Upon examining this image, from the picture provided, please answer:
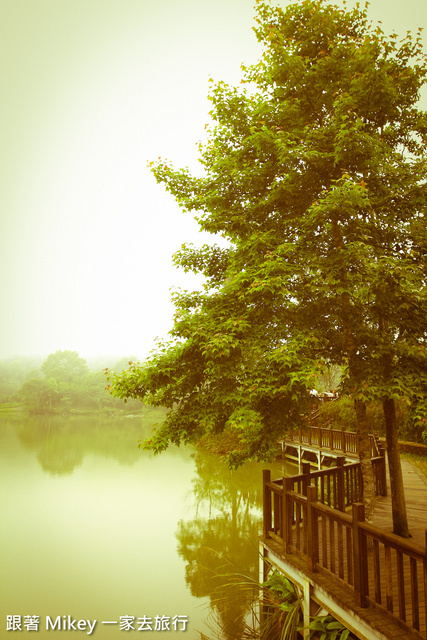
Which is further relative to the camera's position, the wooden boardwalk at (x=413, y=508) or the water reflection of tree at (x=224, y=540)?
the water reflection of tree at (x=224, y=540)

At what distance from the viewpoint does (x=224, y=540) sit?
48.9 ft

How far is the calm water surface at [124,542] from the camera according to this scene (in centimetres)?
1086

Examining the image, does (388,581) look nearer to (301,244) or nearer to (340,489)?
(340,489)

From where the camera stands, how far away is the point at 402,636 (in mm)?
3875

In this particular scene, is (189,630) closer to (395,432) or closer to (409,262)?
(395,432)

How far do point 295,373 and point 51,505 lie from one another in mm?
19723

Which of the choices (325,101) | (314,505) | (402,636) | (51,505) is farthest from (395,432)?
(51,505)

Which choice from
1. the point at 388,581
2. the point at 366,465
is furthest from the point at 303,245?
the point at 388,581

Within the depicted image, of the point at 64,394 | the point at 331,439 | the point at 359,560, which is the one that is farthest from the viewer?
the point at 64,394

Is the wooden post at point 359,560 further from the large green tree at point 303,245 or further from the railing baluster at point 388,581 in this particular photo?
the large green tree at point 303,245

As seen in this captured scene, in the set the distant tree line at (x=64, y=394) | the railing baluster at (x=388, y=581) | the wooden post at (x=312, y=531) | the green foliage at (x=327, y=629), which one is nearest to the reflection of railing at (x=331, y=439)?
the green foliage at (x=327, y=629)

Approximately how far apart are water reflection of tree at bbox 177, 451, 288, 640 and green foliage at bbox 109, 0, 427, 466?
3.91 metres

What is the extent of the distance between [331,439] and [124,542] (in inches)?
396

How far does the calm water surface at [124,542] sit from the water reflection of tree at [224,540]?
1.7 inches
